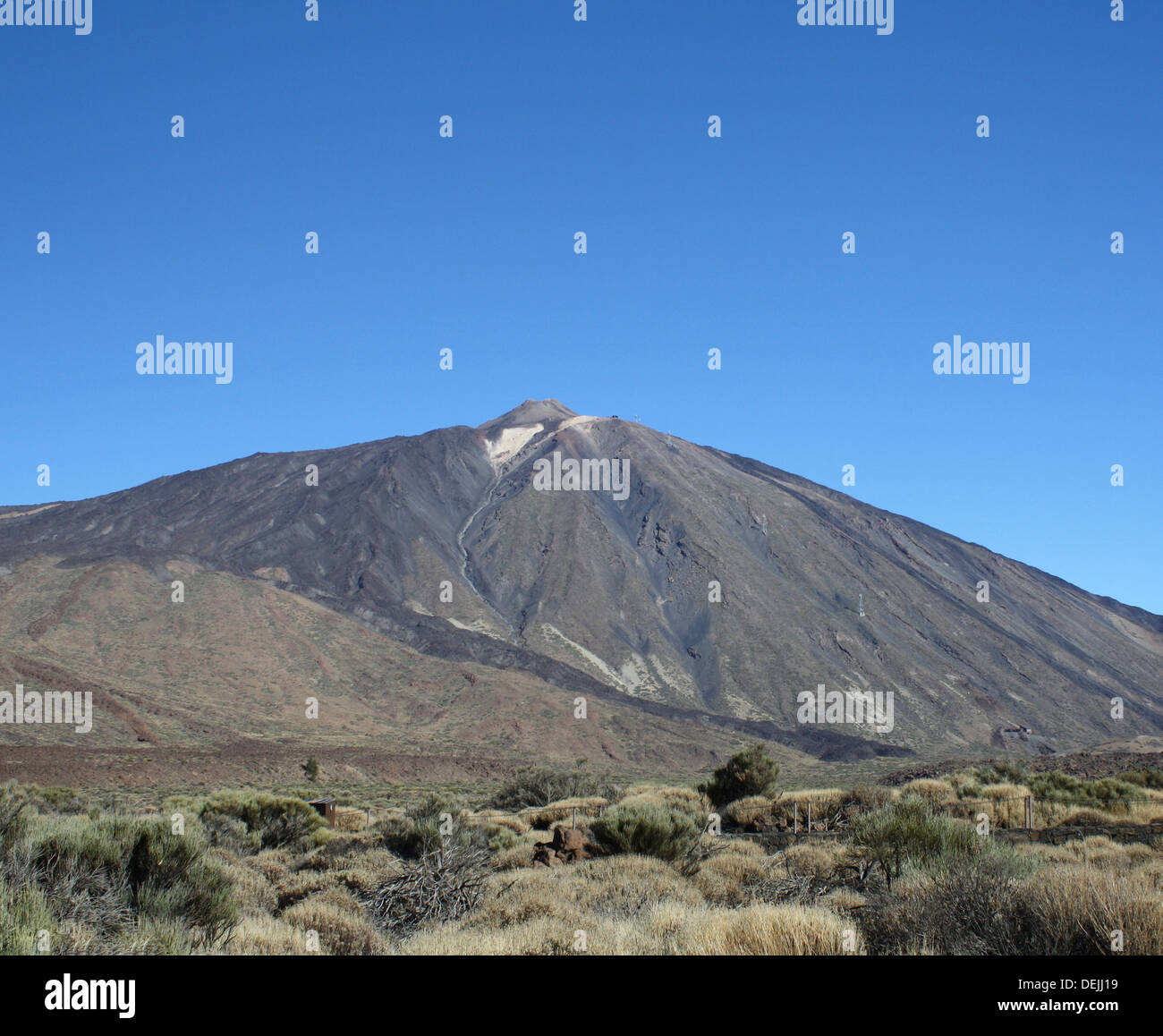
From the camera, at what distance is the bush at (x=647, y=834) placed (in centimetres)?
1438

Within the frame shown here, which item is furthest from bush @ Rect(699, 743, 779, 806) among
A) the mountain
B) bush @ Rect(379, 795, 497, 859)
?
the mountain

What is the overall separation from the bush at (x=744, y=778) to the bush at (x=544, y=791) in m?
3.87

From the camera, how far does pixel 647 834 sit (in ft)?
48.1

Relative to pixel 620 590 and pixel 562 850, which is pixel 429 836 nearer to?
pixel 562 850

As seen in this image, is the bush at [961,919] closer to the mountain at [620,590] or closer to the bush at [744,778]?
the bush at [744,778]

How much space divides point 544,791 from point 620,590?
9083 centimetres

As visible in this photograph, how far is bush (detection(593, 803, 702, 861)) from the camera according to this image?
566 inches

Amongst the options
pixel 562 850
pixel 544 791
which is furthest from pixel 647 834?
pixel 544 791

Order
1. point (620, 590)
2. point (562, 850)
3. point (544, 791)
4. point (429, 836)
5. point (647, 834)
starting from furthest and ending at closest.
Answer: point (620, 590) → point (544, 791) → point (429, 836) → point (562, 850) → point (647, 834)

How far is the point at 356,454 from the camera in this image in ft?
531

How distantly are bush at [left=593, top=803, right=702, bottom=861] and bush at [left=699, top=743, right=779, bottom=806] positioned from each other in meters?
10.2
